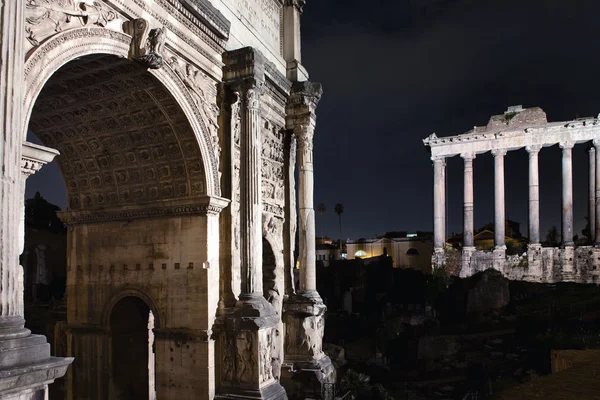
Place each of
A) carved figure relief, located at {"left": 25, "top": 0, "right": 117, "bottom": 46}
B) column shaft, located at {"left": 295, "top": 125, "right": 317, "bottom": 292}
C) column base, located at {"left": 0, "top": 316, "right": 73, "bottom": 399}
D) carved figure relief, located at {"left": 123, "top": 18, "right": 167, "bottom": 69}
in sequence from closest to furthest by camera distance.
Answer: column base, located at {"left": 0, "top": 316, "right": 73, "bottom": 399} → carved figure relief, located at {"left": 25, "top": 0, "right": 117, "bottom": 46} → carved figure relief, located at {"left": 123, "top": 18, "right": 167, "bottom": 69} → column shaft, located at {"left": 295, "top": 125, "right": 317, "bottom": 292}

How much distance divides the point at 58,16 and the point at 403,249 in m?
50.9

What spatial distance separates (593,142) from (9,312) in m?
35.9

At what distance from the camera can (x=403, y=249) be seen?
54594mm

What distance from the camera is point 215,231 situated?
9797mm

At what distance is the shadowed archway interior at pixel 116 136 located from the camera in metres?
8.46

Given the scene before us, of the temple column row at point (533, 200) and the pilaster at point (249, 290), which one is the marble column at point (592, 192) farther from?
the pilaster at point (249, 290)

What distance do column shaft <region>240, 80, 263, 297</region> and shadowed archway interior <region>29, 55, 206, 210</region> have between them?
0.93 metres

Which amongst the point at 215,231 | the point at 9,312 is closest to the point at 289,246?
the point at 215,231

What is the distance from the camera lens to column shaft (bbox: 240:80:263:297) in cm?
984

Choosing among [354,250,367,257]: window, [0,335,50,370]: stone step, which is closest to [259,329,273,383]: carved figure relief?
[0,335,50,370]: stone step

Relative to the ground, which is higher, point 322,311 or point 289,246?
point 289,246

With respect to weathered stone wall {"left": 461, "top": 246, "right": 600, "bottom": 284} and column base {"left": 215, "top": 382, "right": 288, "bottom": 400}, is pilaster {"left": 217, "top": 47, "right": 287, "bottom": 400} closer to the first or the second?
column base {"left": 215, "top": 382, "right": 288, "bottom": 400}

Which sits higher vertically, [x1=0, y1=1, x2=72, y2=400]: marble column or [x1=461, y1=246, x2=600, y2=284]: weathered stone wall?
[x1=0, y1=1, x2=72, y2=400]: marble column

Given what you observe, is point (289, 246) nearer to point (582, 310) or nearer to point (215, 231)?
point (215, 231)
